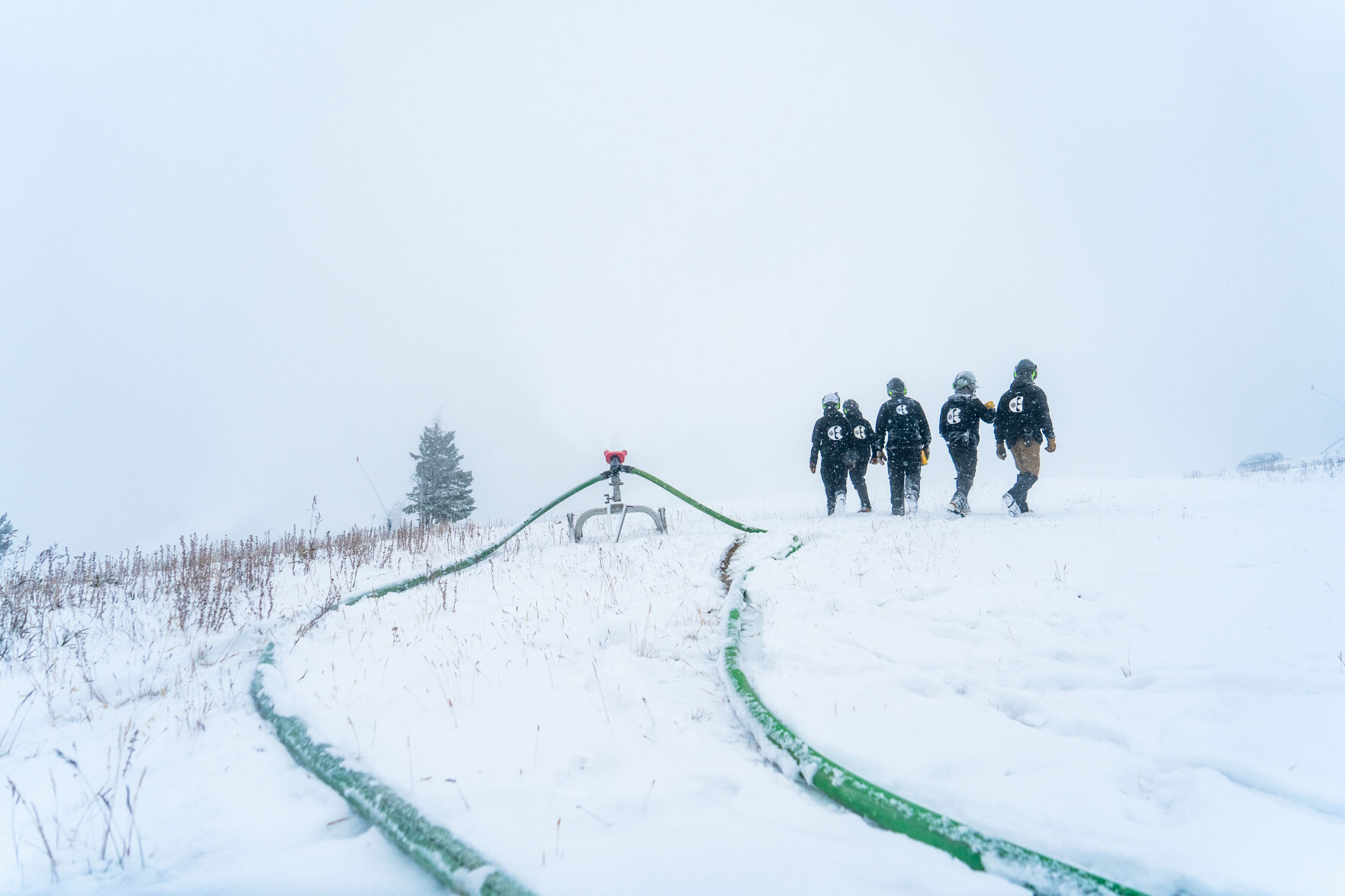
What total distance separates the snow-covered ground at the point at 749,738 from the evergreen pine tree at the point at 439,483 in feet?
70.0

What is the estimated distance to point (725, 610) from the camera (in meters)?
4.31

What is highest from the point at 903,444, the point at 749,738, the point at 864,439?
the point at 864,439

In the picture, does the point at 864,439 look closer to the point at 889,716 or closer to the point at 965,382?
the point at 965,382

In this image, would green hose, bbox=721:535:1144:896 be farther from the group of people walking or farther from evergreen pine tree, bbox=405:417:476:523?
evergreen pine tree, bbox=405:417:476:523

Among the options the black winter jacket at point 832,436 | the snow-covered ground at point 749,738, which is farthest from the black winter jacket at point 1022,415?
the snow-covered ground at point 749,738

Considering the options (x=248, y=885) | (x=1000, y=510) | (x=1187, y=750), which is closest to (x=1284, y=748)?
(x=1187, y=750)

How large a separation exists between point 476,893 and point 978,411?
32.5 ft

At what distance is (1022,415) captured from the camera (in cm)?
888

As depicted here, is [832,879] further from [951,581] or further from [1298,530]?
[1298,530]

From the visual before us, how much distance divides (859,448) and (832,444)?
0.51 meters

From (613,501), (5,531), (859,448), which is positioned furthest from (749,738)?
(5,531)

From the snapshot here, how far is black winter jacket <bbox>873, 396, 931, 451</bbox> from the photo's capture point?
9.72 metres

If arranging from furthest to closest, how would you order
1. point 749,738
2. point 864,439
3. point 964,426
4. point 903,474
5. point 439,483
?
1. point 439,483
2. point 864,439
3. point 903,474
4. point 964,426
5. point 749,738

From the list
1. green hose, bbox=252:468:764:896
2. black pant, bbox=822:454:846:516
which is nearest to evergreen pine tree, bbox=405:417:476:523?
black pant, bbox=822:454:846:516
